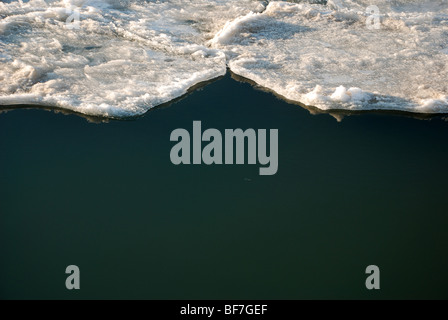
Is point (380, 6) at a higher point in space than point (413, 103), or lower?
higher

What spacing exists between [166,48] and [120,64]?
0.60m

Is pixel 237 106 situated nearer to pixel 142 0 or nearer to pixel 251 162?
pixel 251 162

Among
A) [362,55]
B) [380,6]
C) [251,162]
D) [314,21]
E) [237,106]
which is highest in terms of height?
[380,6]

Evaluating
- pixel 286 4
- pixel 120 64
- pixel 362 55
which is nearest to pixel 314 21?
pixel 286 4

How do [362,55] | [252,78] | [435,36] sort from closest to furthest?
[252,78], [362,55], [435,36]

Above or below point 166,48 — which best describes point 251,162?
below

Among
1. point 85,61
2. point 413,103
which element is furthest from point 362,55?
point 85,61

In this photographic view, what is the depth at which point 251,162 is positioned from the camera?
3.81 m

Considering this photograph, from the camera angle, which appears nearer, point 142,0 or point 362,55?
point 362,55

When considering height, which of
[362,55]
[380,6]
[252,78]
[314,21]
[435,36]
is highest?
[380,6]

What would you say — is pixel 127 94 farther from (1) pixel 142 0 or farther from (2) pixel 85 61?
(1) pixel 142 0

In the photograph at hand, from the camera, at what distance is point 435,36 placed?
548 centimetres

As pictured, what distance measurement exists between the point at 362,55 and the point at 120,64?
2.50 metres

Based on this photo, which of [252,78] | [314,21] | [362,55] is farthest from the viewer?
[314,21]
